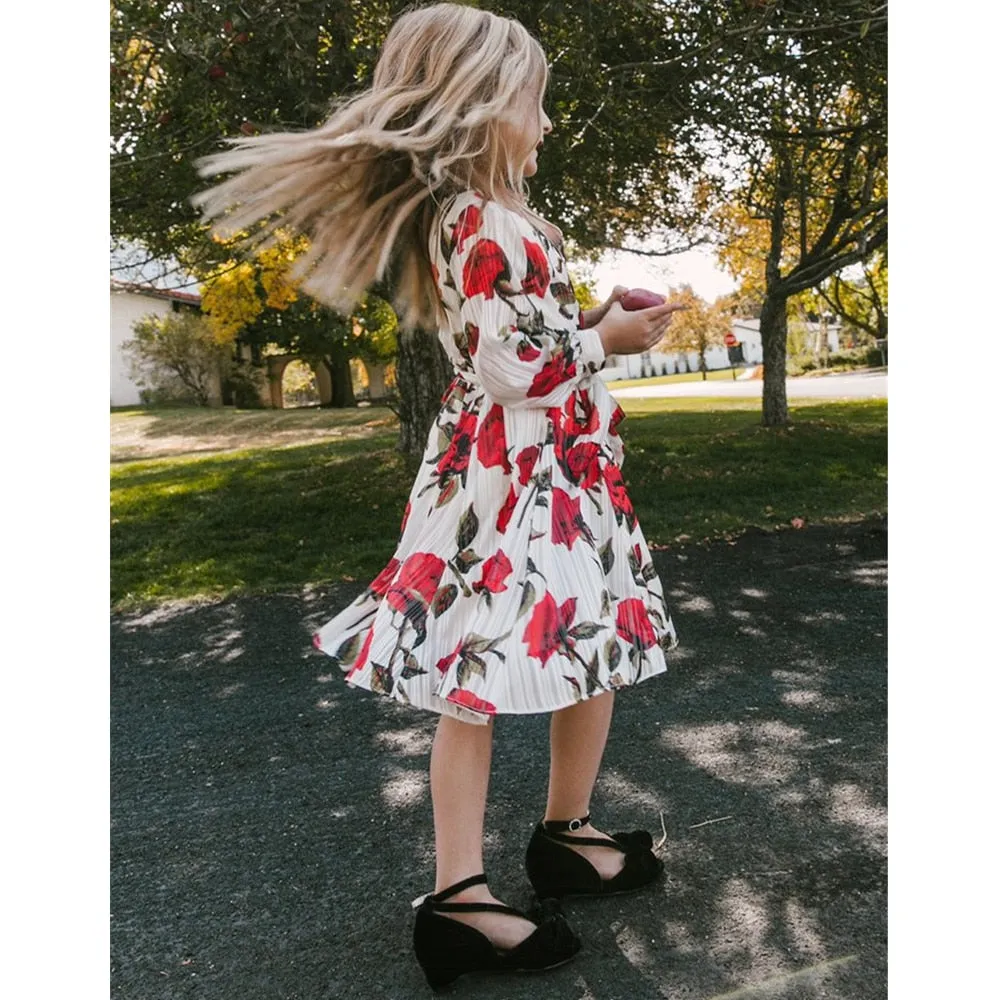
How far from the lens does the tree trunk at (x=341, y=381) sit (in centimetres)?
2322

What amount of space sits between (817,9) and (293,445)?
9.38 m

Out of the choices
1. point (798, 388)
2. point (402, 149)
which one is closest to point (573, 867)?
point (402, 149)

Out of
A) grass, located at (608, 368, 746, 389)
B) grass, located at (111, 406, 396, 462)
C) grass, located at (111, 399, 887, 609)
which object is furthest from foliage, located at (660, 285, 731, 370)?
grass, located at (111, 399, 887, 609)

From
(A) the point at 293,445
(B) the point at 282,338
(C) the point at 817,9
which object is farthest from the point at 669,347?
(C) the point at 817,9

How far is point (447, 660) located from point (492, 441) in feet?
1.41

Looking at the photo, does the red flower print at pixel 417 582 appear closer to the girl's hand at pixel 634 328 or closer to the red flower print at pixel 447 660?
the red flower print at pixel 447 660

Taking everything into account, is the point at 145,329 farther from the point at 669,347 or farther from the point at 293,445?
the point at 669,347

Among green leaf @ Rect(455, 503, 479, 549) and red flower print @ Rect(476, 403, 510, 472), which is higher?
red flower print @ Rect(476, 403, 510, 472)

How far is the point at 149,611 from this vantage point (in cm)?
540

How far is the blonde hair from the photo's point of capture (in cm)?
183

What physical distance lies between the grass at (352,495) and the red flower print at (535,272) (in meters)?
4.20

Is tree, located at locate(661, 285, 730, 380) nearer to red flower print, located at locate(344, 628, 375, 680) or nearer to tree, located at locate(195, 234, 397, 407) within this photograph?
tree, located at locate(195, 234, 397, 407)

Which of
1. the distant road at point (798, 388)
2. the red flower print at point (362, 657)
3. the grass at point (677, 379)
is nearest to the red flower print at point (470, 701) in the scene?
the red flower print at point (362, 657)

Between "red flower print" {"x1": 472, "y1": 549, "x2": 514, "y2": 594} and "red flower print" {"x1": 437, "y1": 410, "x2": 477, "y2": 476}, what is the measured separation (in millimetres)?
195
